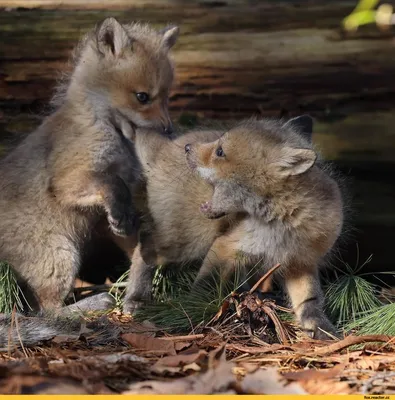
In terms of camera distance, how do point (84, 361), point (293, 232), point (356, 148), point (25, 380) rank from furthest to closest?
1. point (356, 148)
2. point (293, 232)
3. point (84, 361)
4. point (25, 380)

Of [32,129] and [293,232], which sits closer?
[293,232]

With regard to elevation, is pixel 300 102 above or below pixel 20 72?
below

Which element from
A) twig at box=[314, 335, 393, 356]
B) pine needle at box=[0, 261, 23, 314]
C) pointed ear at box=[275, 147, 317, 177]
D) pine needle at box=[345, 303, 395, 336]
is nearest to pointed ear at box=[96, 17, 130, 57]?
pointed ear at box=[275, 147, 317, 177]

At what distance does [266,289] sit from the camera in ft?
20.0

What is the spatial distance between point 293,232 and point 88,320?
5.30ft

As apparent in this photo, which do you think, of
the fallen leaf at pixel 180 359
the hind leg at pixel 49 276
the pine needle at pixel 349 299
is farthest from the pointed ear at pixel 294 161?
the hind leg at pixel 49 276

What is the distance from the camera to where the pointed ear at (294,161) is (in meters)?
4.73

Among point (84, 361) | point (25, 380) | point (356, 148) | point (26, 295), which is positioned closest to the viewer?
point (25, 380)

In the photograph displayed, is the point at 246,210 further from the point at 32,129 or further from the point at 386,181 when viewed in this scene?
the point at 32,129

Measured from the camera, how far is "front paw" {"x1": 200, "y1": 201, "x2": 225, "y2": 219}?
16.6ft

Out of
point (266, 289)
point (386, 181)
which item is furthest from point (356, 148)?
point (266, 289)

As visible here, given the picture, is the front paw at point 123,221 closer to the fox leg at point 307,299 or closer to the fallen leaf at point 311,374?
the fox leg at point 307,299

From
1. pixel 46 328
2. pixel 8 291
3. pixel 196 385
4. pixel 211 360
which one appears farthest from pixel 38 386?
pixel 8 291

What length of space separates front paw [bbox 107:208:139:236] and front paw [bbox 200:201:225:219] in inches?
28.6
